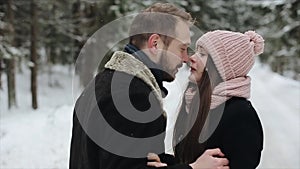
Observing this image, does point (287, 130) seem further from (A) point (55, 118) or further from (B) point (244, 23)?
(B) point (244, 23)

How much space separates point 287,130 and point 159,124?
8.78 m

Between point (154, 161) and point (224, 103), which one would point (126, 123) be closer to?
point (154, 161)

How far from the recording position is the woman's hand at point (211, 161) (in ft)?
8.63

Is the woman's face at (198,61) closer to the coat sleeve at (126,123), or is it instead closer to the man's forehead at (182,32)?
the man's forehead at (182,32)

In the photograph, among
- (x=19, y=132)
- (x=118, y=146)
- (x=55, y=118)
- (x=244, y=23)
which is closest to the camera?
(x=118, y=146)

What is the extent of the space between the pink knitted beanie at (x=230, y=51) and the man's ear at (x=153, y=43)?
0.50 m

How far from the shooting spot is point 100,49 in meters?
19.9

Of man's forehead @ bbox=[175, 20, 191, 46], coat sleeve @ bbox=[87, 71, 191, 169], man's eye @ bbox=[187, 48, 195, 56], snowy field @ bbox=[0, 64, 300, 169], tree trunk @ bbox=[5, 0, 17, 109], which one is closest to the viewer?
coat sleeve @ bbox=[87, 71, 191, 169]

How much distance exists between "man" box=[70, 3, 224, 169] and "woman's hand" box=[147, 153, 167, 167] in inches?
1.1

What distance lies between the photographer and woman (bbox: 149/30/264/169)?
9.39 feet

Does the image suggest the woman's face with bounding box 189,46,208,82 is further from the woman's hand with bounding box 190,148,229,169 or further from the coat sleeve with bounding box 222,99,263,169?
the woman's hand with bounding box 190,148,229,169

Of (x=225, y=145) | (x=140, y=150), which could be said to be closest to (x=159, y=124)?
(x=140, y=150)

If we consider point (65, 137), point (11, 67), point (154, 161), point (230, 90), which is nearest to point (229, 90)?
point (230, 90)

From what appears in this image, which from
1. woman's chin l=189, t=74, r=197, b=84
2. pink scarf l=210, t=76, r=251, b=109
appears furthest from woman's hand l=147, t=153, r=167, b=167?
woman's chin l=189, t=74, r=197, b=84
